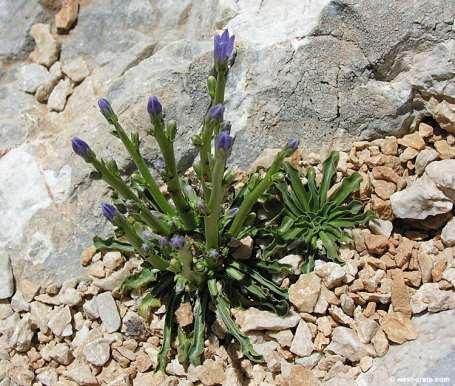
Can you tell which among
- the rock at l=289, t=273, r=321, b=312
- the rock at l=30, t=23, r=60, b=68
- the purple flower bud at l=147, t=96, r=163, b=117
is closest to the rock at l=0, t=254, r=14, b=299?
the purple flower bud at l=147, t=96, r=163, b=117

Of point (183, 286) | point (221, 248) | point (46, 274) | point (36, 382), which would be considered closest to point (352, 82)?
point (221, 248)

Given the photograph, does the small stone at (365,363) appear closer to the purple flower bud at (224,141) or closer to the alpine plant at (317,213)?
the alpine plant at (317,213)

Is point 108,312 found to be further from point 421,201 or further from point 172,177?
point 421,201

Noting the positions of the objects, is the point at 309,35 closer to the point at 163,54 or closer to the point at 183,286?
the point at 163,54

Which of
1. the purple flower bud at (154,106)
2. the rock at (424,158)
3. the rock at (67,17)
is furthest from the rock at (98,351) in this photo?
the rock at (67,17)

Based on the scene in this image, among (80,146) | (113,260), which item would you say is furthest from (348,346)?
(80,146)

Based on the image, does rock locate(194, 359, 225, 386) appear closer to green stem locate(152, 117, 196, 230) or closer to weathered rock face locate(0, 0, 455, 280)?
green stem locate(152, 117, 196, 230)
